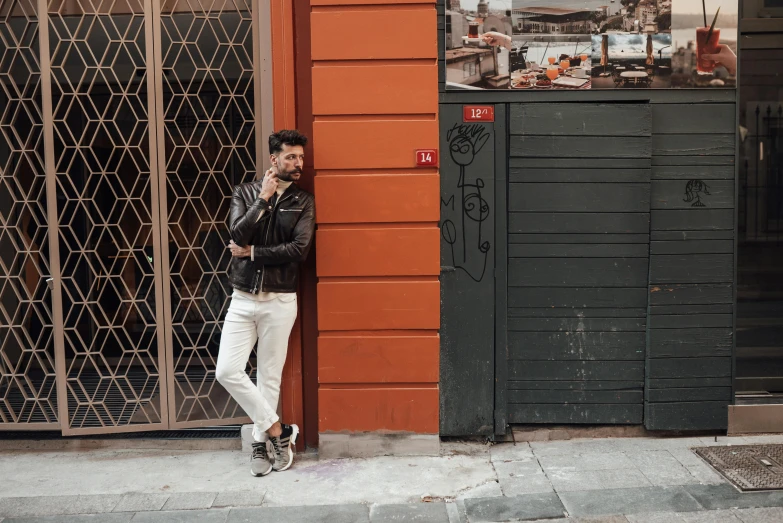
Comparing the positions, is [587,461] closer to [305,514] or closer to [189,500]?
[305,514]

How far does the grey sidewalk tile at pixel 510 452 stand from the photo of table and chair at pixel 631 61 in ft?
9.28

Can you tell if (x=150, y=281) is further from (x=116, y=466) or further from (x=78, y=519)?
(x=78, y=519)

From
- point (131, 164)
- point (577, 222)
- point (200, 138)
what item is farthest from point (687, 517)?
point (131, 164)

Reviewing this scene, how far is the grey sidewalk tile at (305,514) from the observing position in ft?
15.2

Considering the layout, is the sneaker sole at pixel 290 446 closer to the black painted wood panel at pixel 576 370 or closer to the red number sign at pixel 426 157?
the black painted wood panel at pixel 576 370

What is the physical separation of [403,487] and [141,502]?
1749 millimetres

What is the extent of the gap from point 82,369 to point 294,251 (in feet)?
7.16

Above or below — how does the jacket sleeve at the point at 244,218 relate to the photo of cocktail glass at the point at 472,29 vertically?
below

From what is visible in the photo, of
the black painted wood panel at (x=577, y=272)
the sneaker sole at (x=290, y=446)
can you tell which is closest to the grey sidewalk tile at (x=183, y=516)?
the sneaker sole at (x=290, y=446)

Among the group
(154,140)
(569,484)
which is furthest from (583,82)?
(154,140)

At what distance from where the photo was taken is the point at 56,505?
195 inches

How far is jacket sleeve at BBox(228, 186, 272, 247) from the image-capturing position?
507 centimetres

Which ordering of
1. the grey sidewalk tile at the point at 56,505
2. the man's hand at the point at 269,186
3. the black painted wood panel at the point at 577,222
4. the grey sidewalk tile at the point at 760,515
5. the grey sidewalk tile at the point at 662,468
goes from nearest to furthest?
the grey sidewalk tile at the point at 760,515
the grey sidewalk tile at the point at 56,505
the grey sidewalk tile at the point at 662,468
the man's hand at the point at 269,186
the black painted wood panel at the point at 577,222

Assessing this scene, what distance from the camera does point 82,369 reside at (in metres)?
5.98
